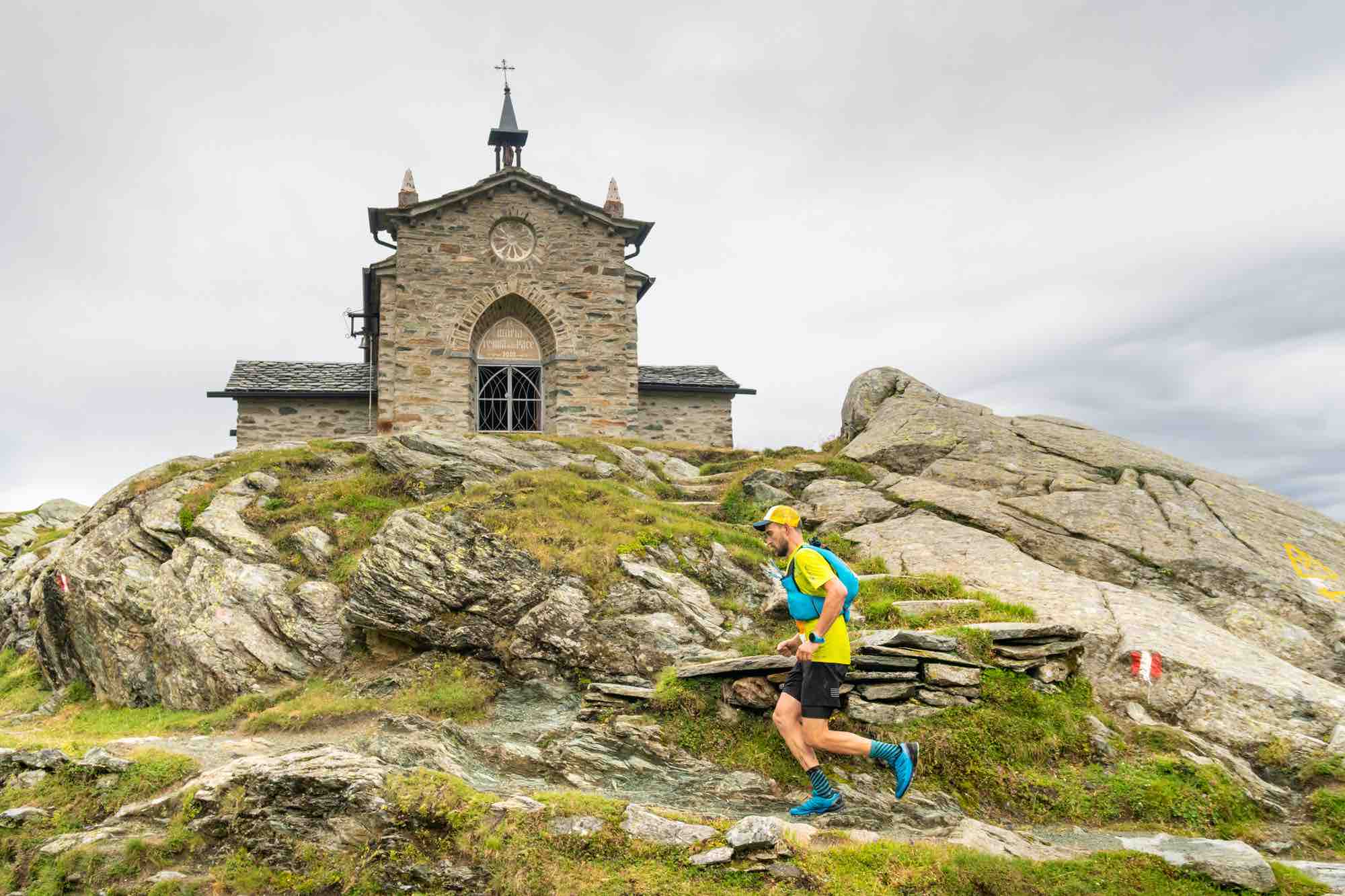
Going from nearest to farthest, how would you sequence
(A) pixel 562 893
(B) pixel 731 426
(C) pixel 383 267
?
(A) pixel 562 893 → (C) pixel 383 267 → (B) pixel 731 426

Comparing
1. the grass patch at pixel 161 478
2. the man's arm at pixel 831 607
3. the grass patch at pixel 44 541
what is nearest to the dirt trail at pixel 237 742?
the man's arm at pixel 831 607

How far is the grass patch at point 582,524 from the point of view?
13.2 m

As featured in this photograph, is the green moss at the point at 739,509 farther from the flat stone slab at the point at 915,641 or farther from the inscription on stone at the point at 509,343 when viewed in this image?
the inscription on stone at the point at 509,343

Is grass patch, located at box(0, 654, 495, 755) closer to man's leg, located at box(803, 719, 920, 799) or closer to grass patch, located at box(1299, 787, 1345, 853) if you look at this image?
man's leg, located at box(803, 719, 920, 799)

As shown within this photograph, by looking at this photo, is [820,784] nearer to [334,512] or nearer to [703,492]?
[334,512]

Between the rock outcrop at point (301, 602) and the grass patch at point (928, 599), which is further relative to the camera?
the rock outcrop at point (301, 602)

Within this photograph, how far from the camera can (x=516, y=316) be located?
87.6ft

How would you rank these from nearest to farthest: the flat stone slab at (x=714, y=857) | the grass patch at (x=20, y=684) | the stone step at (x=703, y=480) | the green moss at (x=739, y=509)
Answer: the flat stone slab at (x=714, y=857) → the grass patch at (x=20, y=684) → the green moss at (x=739, y=509) → the stone step at (x=703, y=480)

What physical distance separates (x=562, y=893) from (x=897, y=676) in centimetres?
431

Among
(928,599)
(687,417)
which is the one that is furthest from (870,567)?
(687,417)

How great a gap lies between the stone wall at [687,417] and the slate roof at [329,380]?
0.33m

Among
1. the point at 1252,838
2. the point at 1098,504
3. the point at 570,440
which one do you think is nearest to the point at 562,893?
the point at 1252,838

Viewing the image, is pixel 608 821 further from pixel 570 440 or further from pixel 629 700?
pixel 570 440

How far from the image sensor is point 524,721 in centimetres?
1084
